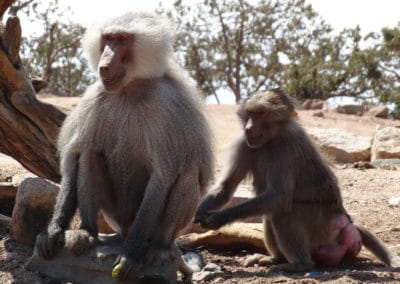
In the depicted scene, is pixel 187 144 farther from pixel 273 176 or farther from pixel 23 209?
pixel 23 209

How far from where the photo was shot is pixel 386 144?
37.6 ft

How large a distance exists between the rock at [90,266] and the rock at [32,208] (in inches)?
34.7

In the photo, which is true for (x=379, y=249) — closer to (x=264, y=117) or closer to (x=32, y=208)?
→ (x=264, y=117)

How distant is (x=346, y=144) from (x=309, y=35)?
18.5 meters

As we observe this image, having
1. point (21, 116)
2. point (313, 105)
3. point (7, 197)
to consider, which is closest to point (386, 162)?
point (7, 197)

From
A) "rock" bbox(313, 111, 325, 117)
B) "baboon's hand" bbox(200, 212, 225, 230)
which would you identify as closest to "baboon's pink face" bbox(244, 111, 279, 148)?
"baboon's hand" bbox(200, 212, 225, 230)

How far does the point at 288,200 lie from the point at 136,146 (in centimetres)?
126

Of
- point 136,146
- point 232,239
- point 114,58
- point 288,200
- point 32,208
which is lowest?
point 232,239

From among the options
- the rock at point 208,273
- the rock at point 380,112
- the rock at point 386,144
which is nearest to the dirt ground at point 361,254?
the rock at point 208,273

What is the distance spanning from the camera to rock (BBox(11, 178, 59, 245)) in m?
5.09

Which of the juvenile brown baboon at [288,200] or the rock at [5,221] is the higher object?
the juvenile brown baboon at [288,200]

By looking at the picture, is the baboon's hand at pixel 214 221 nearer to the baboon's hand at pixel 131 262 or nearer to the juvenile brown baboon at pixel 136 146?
the juvenile brown baboon at pixel 136 146

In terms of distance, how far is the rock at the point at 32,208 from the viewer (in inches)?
201

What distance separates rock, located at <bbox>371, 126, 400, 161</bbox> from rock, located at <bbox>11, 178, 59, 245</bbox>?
741 centimetres
